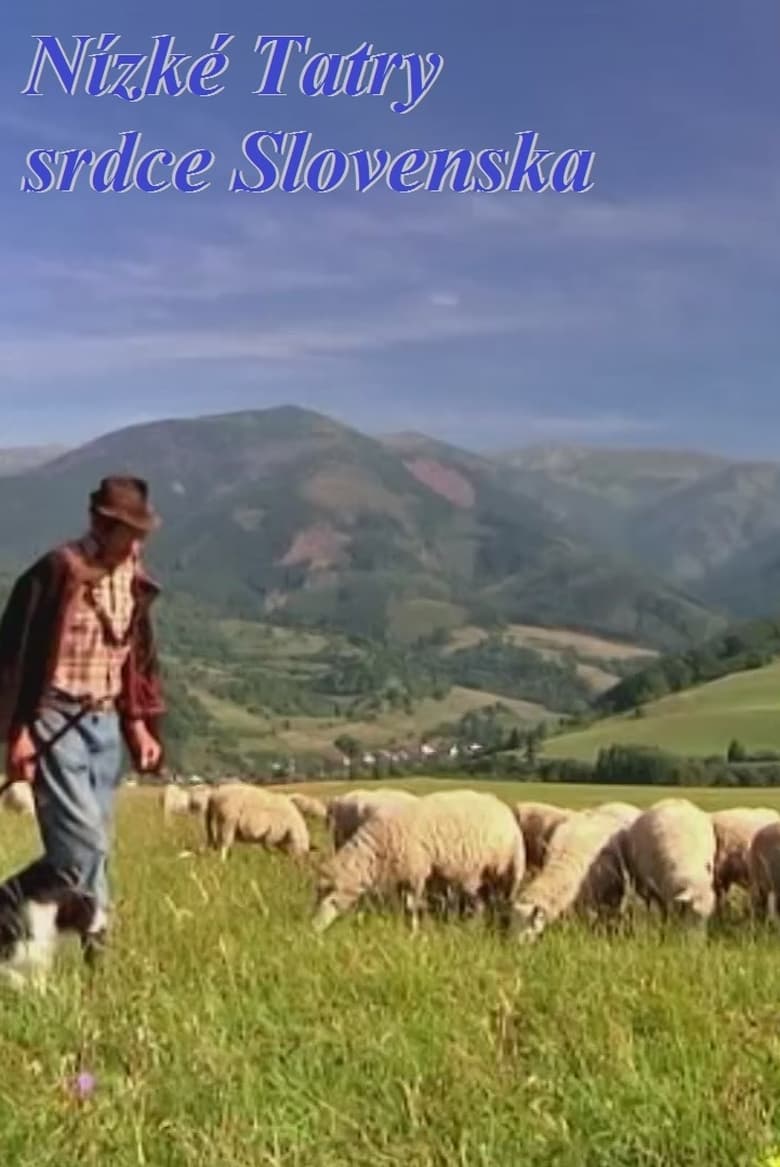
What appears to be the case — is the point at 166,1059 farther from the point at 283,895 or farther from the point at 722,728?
the point at 722,728

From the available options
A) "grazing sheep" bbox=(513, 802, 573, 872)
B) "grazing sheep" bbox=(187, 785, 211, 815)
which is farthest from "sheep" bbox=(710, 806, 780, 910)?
"grazing sheep" bbox=(187, 785, 211, 815)

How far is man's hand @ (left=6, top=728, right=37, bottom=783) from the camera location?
21.1 ft

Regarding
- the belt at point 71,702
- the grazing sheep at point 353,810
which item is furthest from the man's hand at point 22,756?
the grazing sheep at point 353,810

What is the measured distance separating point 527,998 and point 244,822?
34.7 feet

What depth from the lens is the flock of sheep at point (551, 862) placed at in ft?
30.1

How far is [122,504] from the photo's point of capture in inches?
259

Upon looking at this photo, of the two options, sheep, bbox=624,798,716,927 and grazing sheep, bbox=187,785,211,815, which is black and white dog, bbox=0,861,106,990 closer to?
sheep, bbox=624,798,716,927

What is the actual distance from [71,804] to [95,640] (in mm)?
695

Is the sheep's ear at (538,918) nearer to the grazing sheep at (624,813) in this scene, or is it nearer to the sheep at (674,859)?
the sheep at (674,859)

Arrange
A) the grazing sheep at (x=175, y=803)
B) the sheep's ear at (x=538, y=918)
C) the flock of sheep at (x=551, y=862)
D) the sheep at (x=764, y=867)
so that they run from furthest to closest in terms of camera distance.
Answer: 1. the grazing sheep at (x=175, y=803)
2. the sheep at (x=764, y=867)
3. the flock of sheep at (x=551, y=862)
4. the sheep's ear at (x=538, y=918)

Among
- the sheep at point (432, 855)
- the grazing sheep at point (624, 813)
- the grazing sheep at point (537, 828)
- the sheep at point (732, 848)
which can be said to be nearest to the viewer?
the sheep at point (432, 855)

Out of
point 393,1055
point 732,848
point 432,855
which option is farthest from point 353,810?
point 393,1055

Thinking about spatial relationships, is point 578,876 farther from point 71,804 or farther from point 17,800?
point 17,800

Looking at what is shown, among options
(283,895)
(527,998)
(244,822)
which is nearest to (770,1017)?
(527,998)
